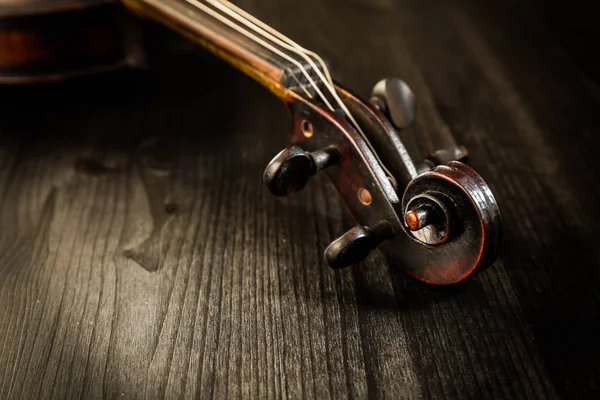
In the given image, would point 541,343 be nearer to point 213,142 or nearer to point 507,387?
point 507,387

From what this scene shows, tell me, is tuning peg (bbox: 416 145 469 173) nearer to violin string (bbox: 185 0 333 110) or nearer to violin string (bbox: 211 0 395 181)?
violin string (bbox: 211 0 395 181)

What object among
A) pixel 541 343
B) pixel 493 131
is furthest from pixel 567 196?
pixel 541 343

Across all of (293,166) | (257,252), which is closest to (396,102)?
(293,166)

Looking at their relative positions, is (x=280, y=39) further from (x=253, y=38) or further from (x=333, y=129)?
(x=333, y=129)

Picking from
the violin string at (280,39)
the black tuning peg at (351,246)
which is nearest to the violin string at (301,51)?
the violin string at (280,39)

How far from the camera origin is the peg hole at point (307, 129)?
93 cm

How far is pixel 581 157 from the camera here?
1191 mm

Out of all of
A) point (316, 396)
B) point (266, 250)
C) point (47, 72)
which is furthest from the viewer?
point (47, 72)

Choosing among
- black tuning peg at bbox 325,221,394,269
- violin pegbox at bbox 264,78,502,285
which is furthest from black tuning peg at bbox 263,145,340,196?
black tuning peg at bbox 325,221,394,269

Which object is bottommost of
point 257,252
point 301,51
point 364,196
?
point 257,252

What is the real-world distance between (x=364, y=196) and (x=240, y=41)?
0.33 metres

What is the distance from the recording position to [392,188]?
856mm

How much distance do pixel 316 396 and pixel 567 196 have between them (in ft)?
2.05

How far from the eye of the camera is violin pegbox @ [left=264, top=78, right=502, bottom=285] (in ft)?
2.48
